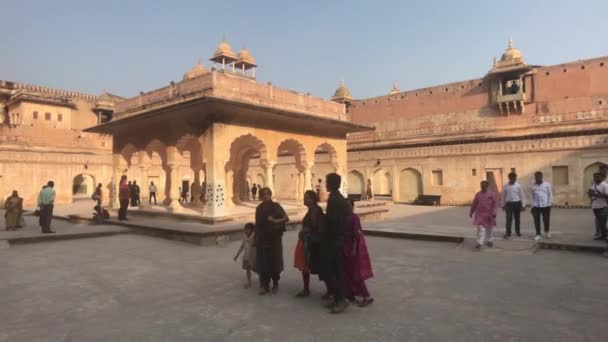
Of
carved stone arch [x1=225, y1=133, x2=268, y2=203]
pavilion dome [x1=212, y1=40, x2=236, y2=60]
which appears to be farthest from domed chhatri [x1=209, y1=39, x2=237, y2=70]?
carved stone arch [x1=225, y1=133, x2=268, y2=203]

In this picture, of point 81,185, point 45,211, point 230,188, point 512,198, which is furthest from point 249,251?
point 81,185

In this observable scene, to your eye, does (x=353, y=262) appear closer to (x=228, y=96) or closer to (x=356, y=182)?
(x=228, y=96)

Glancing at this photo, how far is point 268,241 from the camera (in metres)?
5.11

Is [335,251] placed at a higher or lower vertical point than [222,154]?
lower

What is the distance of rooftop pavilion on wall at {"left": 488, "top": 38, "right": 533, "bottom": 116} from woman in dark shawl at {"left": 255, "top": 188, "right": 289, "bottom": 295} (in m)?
24.7

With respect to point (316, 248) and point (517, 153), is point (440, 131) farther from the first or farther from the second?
point (316, 248)

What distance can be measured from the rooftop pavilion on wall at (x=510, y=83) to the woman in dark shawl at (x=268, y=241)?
24719 millimetres

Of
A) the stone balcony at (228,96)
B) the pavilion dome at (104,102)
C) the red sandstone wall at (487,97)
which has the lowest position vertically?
Answer: the stone balcony at (228,96)

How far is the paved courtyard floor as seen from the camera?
3.77 metres

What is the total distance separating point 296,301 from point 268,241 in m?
0.84

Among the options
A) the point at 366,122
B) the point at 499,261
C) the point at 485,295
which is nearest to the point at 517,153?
the point at 366,122

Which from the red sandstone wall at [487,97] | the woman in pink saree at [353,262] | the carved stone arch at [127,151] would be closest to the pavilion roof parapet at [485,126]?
the red sandstone wall at [487,97]

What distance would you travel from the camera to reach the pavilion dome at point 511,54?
2606cm

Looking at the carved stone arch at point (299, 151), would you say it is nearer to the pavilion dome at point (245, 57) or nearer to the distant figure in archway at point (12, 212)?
the distant figure in archway at point (12, 212)
